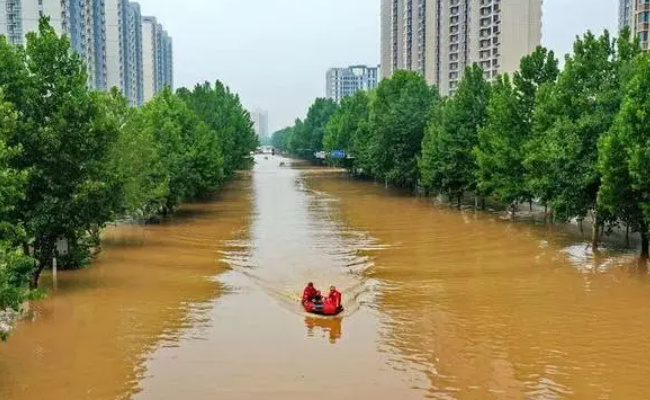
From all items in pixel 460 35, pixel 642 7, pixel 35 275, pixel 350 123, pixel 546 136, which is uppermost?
pixel 460 35

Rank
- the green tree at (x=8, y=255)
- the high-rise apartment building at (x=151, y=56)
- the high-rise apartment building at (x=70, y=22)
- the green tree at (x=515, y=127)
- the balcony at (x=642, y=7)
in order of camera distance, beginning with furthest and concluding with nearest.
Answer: the high-rise apartment building at (x=151, y=56) < the high-rise apartment building at (x=70, y=22) < the balcony at (x=642, y=7) < the green tree at (x=515, y=127) < the green tree at (x=8, y=255)

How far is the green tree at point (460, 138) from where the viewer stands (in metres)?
45.2

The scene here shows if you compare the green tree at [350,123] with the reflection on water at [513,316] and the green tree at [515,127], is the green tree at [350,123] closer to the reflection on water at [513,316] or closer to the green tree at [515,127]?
the green tree at [515,127]

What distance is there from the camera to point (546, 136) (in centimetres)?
3195

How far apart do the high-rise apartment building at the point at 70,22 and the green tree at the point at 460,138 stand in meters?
42.2

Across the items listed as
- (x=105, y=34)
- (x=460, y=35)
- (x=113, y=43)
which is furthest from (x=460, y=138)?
(x=113, y=43)

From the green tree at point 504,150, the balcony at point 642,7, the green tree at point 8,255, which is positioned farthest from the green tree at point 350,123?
the green tree at point 8,255

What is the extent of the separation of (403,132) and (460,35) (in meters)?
51.6

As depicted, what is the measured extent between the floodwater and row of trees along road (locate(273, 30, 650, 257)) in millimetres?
2898

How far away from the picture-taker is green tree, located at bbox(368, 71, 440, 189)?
56688 millimetres

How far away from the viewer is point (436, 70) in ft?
361

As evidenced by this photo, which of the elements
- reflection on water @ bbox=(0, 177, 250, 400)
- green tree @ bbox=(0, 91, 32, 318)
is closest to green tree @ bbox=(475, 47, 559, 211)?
reflection on water @ bbox=(0, 177, 250, 400)

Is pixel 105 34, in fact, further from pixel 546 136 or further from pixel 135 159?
pixel 546 136

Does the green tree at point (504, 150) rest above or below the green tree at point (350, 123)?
below
